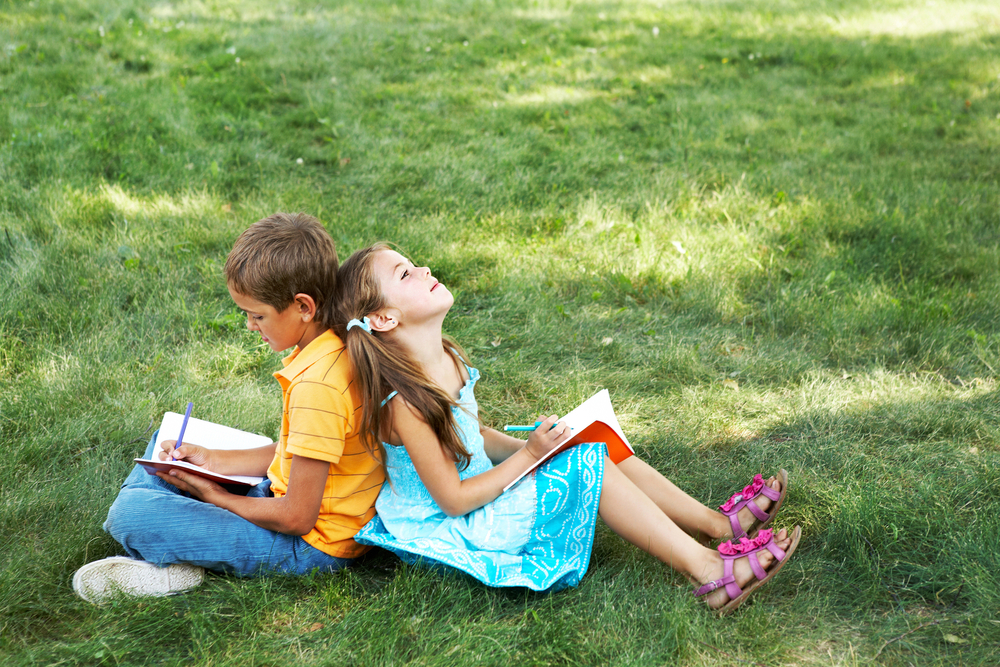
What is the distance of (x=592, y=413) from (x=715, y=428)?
1034mm

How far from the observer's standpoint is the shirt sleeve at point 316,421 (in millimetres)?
2350

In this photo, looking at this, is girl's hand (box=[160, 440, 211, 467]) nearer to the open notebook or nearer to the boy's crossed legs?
the open notebook

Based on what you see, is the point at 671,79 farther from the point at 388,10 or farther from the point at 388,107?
the point at 388,10

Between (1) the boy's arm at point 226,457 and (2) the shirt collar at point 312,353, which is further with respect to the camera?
(1) the boy's arm at point 226,457

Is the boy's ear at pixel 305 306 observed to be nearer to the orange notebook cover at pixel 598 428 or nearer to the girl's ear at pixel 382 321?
the girl's ear at pixel 382 321

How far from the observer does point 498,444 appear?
9.61ft

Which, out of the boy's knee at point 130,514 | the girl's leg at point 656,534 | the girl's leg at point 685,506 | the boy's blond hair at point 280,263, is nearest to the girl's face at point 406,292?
the boy's blond hair at point 280,263

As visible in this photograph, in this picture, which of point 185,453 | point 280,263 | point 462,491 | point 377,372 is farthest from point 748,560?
point 185,453

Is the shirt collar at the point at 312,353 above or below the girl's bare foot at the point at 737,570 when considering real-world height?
above

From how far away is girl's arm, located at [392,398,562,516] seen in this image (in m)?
2.40

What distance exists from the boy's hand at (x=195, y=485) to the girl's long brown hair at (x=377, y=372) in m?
A: 0.55

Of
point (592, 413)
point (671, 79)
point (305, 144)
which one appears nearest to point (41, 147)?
point (305, 144)

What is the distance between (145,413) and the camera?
346 centimetres

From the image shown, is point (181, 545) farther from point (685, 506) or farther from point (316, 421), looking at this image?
point (685, 506)
